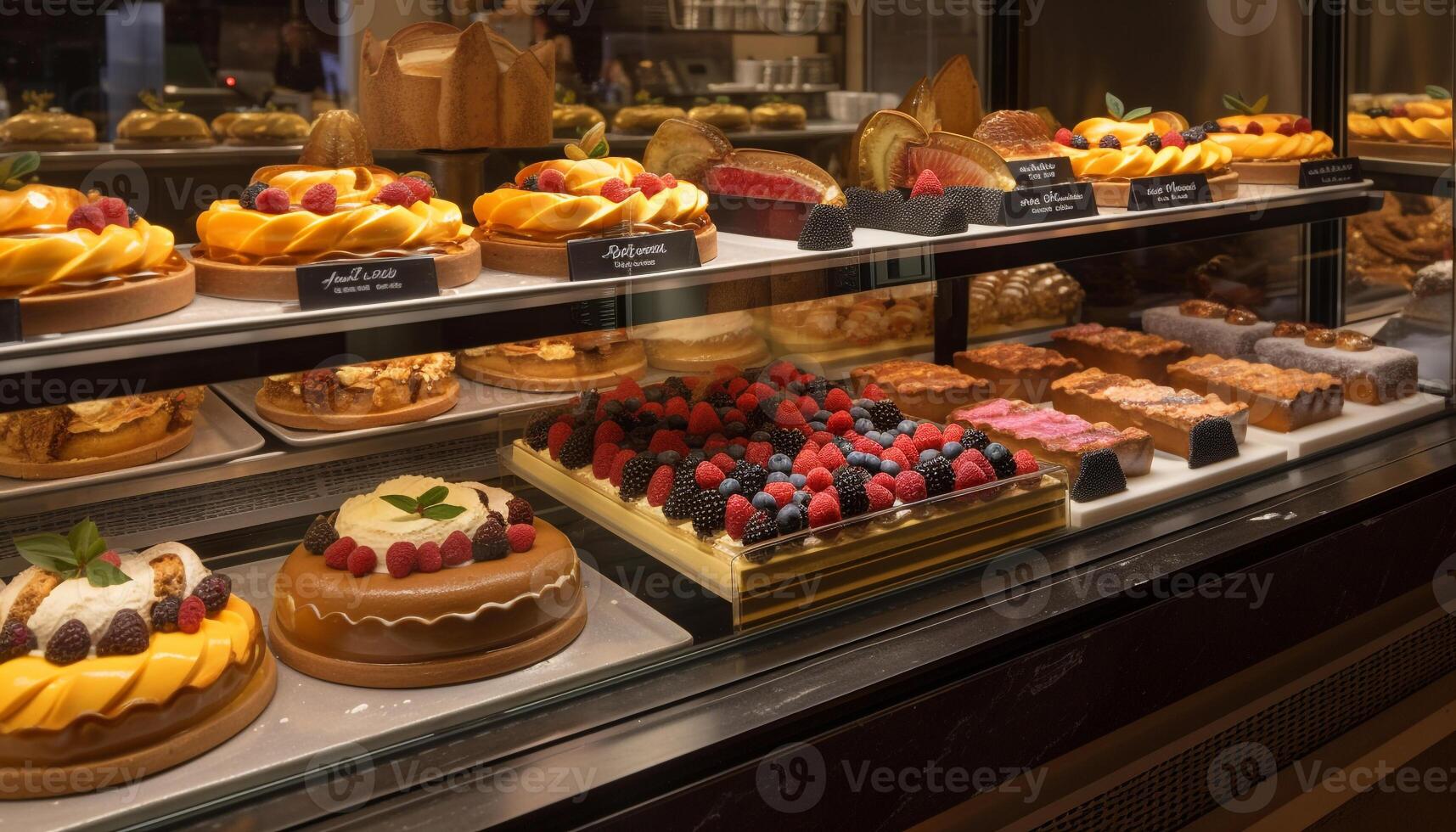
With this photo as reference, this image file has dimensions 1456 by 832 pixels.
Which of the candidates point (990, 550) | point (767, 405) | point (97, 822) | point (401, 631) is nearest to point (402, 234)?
point (401, 631)

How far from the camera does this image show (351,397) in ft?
8.04

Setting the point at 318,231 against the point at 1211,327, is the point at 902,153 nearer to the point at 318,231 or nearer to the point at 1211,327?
the point at 318,231

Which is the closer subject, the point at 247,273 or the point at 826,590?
the point at 247,273

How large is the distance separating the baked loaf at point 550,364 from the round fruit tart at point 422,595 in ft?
2.41

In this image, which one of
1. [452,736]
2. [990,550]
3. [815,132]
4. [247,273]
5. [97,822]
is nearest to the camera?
[97,822]

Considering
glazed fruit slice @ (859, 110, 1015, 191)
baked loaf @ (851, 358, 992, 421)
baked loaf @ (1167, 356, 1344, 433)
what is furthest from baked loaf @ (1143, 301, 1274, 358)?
glazed fruit slice @ (859, 110, 1015, 191)

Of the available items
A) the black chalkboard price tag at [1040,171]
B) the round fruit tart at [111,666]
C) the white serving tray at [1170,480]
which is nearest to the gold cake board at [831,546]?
the white serving tray at [1170,480]

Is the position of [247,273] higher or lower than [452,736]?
higher

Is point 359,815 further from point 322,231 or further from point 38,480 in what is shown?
point 38,480

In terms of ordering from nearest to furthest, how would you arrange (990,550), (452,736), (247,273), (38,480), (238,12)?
1. (247,273)
2. (452,736)
3. (38,480)
4. (990,550)
5. (238,12)

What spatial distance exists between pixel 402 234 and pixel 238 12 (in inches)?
45.0

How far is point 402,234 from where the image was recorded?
176 cm

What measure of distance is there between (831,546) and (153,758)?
3.49 feet

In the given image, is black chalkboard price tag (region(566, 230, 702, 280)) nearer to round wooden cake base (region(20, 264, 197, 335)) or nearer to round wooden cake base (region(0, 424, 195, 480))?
round wooden cake base (region(20, 264, 197, 335))
